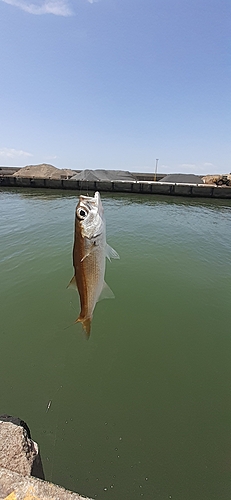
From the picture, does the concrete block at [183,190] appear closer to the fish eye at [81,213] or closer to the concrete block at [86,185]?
the concrete block at [86,185]

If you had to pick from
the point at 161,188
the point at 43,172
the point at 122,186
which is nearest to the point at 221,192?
the point at 161,188

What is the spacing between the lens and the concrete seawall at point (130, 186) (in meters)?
27.5

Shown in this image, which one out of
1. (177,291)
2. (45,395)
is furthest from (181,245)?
(45,395)

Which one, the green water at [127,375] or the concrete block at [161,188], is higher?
the concrete block at [161,188]

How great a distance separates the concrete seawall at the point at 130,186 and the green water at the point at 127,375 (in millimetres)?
20698

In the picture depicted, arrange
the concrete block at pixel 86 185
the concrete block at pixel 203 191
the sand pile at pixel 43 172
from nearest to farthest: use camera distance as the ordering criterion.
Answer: the concrete block at pixel 203 191
the concrete block at pixel 86 185
the sand pile at pixel 43 172

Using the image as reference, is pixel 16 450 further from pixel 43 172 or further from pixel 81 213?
pixel 43 172

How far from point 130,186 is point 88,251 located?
2880cm

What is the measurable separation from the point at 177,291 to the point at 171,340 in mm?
2122

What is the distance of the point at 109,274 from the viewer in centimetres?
808

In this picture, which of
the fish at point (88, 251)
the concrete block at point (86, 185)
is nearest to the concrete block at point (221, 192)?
the concrete block at point (86, 185)

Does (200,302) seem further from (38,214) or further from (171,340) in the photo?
(38,214)

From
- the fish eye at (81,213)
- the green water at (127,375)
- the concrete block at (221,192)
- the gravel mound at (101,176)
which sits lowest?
the green water at (127,375)

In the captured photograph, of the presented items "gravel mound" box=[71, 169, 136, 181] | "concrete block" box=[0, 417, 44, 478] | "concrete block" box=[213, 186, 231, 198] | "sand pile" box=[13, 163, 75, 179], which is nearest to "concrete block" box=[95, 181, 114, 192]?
"gravel mound" box=[71, 169, 136, 181]
